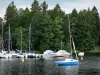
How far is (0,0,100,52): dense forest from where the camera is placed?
151 m

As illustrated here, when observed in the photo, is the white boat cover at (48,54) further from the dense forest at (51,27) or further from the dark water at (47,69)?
the dark water at (47,69)

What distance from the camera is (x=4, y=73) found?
219ft

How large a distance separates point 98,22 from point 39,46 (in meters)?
43.0

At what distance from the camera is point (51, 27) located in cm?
15262

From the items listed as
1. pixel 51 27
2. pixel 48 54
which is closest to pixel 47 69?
pixel 48 54

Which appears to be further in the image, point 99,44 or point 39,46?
point 99,44

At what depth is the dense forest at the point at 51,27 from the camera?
151250mm

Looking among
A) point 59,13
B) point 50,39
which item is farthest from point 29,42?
point 59,13

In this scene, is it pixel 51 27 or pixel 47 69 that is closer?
pixel 47 69

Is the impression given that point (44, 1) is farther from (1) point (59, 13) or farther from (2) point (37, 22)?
(2) point (37, 22)

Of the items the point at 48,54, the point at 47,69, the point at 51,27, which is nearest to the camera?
the point at 47,69

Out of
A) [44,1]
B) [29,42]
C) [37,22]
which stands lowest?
[29,42]

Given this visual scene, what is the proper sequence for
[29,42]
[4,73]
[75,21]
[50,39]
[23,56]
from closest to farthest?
[4,73] < [23,56] < [29,42] < [50,39] < [75,21]

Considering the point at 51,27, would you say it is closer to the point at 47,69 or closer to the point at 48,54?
the point at 48,54
